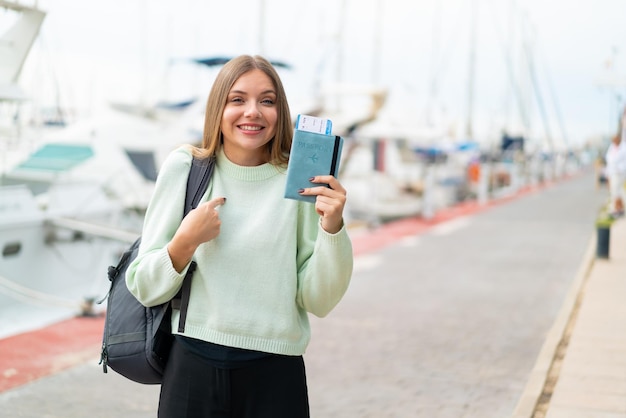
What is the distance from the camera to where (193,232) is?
193cm

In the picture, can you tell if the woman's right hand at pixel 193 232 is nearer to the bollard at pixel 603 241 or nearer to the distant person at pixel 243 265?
the distant person at pixel 243 265

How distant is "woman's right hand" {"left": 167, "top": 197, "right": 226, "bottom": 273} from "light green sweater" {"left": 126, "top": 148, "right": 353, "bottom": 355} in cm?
3

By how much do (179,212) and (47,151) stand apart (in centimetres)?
1067

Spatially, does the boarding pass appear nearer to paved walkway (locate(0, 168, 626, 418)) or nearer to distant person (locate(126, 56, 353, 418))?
distant person (locate(126, 56, 353, 418))

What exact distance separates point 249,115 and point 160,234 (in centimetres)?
40

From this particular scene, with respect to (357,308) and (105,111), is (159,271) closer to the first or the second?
(357,308)

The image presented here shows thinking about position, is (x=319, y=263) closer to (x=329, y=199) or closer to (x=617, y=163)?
(x=329, y=199)

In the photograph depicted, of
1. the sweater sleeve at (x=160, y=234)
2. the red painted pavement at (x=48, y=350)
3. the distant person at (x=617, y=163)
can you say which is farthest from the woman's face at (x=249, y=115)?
the distant person at (x=617, y=163)

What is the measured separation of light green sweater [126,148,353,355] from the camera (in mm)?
2018

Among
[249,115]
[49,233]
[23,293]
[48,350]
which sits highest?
[249,115]

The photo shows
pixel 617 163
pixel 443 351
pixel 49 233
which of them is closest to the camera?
pixel 443 351

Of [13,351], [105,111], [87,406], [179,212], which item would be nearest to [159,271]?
[179,212]

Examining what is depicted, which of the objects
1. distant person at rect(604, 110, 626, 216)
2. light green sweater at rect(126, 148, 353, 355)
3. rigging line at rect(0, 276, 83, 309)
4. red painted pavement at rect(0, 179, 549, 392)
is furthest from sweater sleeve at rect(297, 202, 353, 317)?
distant person at rect(604, 110, 626, 216)

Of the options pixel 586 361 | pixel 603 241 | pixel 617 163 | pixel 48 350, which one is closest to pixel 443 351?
pixel 586 361
